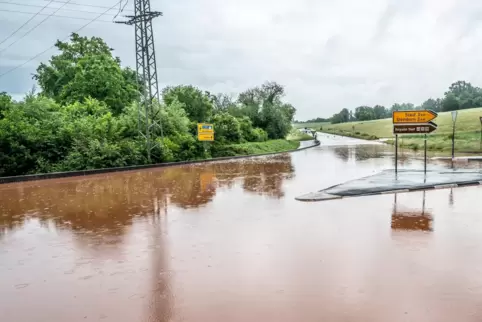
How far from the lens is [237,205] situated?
1109 cm

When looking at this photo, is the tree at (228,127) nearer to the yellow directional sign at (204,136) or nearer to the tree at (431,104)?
the yellow directional sign at (204,136)

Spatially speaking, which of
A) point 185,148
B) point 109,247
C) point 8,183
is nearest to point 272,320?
point 109,247

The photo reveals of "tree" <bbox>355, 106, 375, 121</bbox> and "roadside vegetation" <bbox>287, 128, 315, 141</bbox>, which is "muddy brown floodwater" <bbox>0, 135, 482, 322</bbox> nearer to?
"roadside vegetation" <bbox>287, 128, 315, 141</bbox>

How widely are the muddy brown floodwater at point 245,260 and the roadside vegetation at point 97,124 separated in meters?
9.90

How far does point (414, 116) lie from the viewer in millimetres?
15461

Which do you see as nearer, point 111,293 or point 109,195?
point 111,293

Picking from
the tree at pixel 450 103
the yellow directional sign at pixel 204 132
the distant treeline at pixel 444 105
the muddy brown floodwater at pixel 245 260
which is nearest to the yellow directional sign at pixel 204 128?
the yellow directional sign at pixel 204 132

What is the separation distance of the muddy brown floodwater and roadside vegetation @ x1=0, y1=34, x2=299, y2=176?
Answer: 9898mm

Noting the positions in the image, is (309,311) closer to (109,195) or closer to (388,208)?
(388,208)

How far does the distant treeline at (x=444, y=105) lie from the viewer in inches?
4348

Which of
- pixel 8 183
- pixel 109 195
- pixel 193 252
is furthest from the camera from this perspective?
pixel 8 183

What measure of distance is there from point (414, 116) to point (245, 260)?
39.7 feet

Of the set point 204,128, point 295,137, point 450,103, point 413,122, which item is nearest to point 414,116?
point 413,122

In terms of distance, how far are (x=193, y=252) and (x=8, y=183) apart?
15517 millimetres
